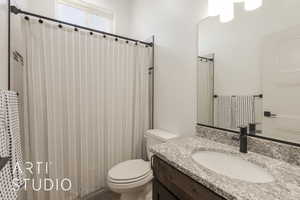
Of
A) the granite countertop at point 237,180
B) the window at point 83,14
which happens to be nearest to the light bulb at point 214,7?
the granite countertop at point 237,180

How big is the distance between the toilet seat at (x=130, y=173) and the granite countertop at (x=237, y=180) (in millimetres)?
508

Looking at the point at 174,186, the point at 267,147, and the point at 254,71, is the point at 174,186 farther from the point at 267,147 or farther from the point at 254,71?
the point at 254,71

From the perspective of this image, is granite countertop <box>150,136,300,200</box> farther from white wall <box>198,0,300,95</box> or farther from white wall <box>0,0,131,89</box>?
white wall <box>0,0,131,89</box>

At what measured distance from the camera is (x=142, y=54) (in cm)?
198

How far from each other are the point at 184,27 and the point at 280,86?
3.32 feet

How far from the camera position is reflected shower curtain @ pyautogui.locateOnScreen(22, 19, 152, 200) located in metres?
1.36

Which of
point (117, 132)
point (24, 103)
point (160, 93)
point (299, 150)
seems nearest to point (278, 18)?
point (299, 150)

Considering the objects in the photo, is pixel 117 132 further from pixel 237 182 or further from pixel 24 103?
pixel 237 182

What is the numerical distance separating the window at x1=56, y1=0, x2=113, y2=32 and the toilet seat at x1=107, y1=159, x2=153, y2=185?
205cm

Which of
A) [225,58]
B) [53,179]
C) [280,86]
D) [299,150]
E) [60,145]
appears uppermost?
[225,58]

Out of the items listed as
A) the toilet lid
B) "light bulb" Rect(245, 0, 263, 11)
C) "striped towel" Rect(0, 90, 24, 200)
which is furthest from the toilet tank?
"light bulb" Rect(245, 0, 263, 11)

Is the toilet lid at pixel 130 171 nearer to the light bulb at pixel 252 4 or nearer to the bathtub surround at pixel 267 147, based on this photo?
the bathtub surround at pixel 267 147

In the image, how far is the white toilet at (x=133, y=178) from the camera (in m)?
1.33

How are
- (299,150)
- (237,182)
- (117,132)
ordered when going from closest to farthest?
1. (237,182)
2. (299,150)
3. (117,132)
